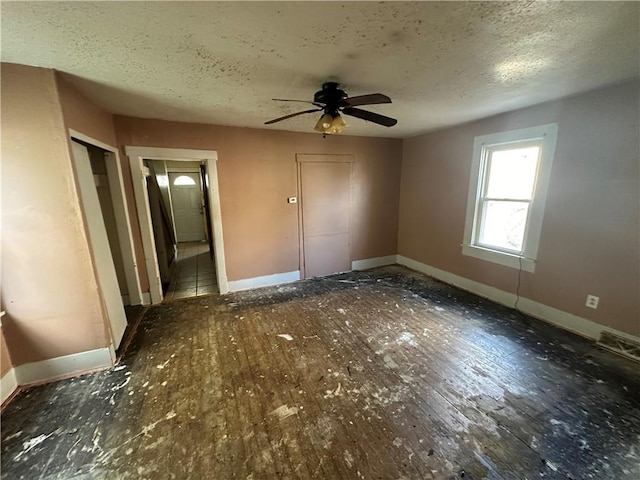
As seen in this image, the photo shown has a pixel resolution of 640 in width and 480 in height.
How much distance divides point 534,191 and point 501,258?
Result: 2.85 ft

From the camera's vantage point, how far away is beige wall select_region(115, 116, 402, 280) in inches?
125

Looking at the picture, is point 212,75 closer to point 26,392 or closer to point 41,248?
point 41,248

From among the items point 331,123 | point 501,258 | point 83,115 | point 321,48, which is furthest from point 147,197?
point 501,258

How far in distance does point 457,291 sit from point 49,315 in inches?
172

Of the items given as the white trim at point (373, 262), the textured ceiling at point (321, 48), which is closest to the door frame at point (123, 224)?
the textured ceiling at point (321, 48)

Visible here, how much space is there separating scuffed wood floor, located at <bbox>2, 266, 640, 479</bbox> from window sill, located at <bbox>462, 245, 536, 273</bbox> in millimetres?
626

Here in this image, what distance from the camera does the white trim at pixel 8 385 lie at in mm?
1802

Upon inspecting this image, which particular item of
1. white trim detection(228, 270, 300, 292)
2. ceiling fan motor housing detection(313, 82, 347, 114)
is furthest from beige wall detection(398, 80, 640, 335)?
white trim detection(228, 270, 300, 292)

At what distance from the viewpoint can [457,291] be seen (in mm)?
3613

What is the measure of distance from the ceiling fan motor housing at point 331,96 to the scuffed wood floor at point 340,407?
211cm

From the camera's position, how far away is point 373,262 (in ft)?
15.6

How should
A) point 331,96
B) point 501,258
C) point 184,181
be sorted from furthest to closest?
point 184,181 → point 501,258 → point 331,96

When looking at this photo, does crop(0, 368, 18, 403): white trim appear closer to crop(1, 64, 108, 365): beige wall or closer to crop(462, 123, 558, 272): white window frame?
crop(1, 64, 108, 365): beige wall

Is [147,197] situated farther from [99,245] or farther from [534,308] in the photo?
[534,308]
